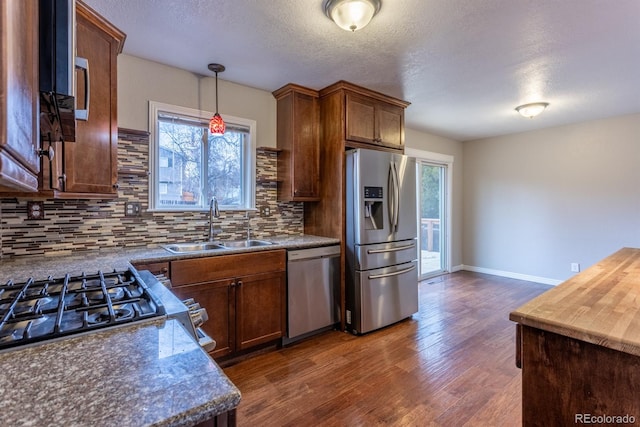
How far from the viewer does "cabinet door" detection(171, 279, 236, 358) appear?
87.7 inches

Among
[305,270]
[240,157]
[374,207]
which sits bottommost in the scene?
[305,270]

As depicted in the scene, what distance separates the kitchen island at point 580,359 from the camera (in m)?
0.98

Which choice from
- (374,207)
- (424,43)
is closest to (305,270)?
(374,207)

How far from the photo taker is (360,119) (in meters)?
3.14

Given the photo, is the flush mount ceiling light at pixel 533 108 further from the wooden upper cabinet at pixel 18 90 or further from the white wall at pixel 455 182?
the wooden upper cabinet at pixel 18 90

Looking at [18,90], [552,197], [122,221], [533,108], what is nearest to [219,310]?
[122,221]

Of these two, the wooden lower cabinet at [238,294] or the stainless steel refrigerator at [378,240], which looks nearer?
the wooden lower cabinet at [238,294]

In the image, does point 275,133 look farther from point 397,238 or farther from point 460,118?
point 460,118

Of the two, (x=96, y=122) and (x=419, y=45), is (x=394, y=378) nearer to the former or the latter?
(x=419, y=45)

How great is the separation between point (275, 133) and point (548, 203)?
164 inches

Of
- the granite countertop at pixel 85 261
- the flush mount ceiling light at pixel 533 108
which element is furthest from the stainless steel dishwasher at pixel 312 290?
the flush mount ceiling light at pixel 533 108

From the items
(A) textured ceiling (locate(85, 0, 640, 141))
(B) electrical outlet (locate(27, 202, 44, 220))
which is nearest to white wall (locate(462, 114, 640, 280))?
(A) textured ceiling (locate(85, 0, 640, 141))

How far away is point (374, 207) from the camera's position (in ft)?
10.3

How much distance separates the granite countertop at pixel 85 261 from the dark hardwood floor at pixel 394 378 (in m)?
0.93
